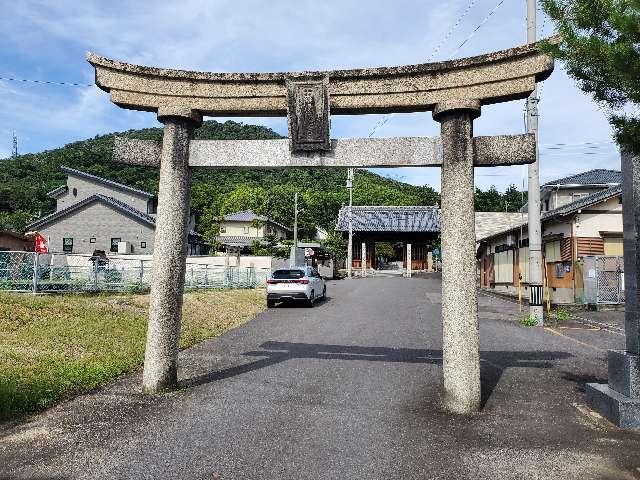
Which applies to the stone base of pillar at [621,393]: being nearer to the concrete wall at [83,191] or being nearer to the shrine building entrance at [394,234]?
the shrine building entrance at [394,234]

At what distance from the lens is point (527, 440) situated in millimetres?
5262

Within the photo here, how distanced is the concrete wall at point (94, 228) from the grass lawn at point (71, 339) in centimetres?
2204

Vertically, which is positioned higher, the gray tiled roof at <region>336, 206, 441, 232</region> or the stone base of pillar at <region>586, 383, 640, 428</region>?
the gray tiled roof at <region>336, 206, 441, 232</region>

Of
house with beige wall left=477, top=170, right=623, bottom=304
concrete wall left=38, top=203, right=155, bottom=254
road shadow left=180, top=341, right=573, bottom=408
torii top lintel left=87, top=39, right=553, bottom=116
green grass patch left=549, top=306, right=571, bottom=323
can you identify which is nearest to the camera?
torii top lintel left=87, top=39, right=553, bottom=116

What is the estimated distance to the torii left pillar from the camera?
6.96m

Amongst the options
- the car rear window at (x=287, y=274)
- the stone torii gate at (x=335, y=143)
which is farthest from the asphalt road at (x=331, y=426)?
the car rear window at (x=287, y=274)

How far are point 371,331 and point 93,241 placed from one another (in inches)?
1207

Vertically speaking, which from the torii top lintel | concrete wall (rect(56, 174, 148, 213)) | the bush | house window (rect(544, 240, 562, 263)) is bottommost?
the bush

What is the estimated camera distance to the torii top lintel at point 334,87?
6555 mm

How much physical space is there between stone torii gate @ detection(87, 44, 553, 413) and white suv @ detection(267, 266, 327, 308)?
12094mm

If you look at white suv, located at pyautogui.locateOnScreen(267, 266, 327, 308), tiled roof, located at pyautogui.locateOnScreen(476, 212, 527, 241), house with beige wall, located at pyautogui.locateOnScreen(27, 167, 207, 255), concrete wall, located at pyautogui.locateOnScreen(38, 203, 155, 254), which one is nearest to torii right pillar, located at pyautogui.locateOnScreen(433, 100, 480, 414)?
white suv, located at pyautogui.locateOnScreen(267, 266, 327, 308)

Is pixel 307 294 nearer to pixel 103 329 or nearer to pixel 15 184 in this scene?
pixel 103 329

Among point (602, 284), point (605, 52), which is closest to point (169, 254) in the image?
point (605, 52)

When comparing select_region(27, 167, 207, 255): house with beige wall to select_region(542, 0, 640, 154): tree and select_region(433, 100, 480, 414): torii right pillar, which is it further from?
select_region(542, 0, 640, 154): tree
